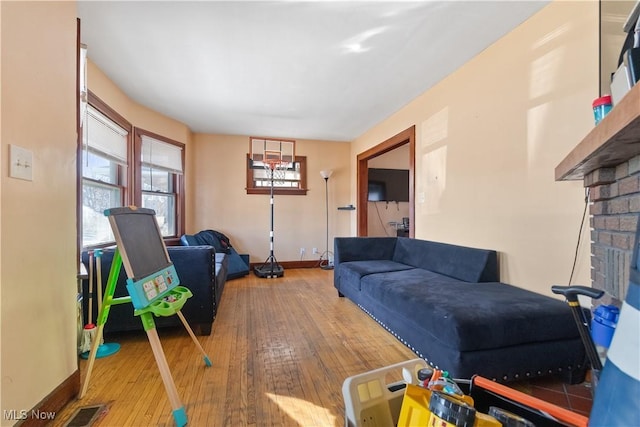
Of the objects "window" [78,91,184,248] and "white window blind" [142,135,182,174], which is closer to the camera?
"window" [78,91,184,248]

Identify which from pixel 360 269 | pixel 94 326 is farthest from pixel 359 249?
pixel 94 326

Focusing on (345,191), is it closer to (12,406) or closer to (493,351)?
(493,351)

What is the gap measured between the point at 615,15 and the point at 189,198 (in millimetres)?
5094

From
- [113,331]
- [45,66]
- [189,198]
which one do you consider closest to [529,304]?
[45,66]

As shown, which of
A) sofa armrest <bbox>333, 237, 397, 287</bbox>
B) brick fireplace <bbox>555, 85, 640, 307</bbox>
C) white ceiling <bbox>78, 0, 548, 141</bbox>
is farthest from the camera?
sofa armrest <bbox>333, 237, 397, 287</bbox>

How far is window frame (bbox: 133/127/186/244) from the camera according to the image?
3.56 meters

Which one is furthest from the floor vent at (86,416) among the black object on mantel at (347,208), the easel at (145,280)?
the black object on mantel at (347,208)

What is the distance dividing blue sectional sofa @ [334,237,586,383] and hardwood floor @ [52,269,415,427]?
0.37 m

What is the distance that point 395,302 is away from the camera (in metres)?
2.10

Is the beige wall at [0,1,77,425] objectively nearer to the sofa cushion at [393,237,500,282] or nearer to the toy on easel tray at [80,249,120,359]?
the toy on easel tray at [80,249,120,359]

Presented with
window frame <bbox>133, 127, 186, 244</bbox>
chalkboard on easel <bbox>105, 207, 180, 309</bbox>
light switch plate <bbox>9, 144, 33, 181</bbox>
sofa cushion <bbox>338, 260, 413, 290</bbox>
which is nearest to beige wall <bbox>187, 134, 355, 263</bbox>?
window frame <bbox>133, 127, 186, 244</bbox>

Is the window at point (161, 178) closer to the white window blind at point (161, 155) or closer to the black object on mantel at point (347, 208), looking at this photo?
the white window blind at point (161, 155)

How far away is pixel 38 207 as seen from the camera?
1285 mm

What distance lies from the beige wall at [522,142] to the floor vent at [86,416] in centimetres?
281
